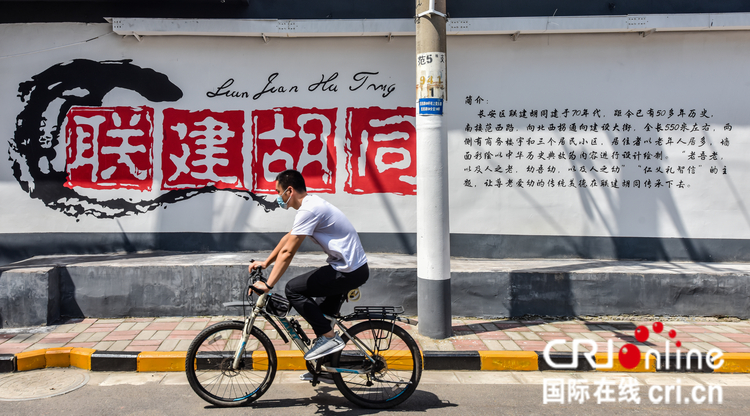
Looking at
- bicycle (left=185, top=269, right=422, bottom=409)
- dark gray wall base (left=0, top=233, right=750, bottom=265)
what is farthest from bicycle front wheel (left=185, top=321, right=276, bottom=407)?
dark gray wall base (left=0, top=233, right=750, bottom=265)

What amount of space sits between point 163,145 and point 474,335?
16.7 feet

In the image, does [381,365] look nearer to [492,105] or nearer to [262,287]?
[262,287]

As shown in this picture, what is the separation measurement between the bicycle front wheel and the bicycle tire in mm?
583

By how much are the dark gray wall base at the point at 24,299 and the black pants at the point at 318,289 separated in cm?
374

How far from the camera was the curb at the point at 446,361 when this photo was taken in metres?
4.91

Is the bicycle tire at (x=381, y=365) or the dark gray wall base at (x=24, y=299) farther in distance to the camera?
the dark gray wall base at (x=24, y=299)

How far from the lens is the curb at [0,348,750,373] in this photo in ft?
16.1

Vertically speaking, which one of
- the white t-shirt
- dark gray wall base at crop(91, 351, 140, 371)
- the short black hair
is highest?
the short black hair

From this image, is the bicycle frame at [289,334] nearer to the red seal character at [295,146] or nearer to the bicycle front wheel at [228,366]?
the bicycle front wheel at [228,366]

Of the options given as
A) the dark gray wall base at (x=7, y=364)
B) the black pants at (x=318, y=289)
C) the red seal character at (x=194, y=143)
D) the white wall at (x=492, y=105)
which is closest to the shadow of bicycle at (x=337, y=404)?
the black pants at (x=318, y=289)

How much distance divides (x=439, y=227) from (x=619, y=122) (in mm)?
3621

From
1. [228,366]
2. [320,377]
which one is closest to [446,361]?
[320,377]

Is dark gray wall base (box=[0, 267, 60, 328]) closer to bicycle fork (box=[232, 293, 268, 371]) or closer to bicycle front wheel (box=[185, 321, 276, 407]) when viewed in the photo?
bicycle front wheel (box=[185, 321, 276, 407])

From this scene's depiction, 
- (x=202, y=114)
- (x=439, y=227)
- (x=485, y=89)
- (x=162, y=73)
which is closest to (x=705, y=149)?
(x=485, y=89)
